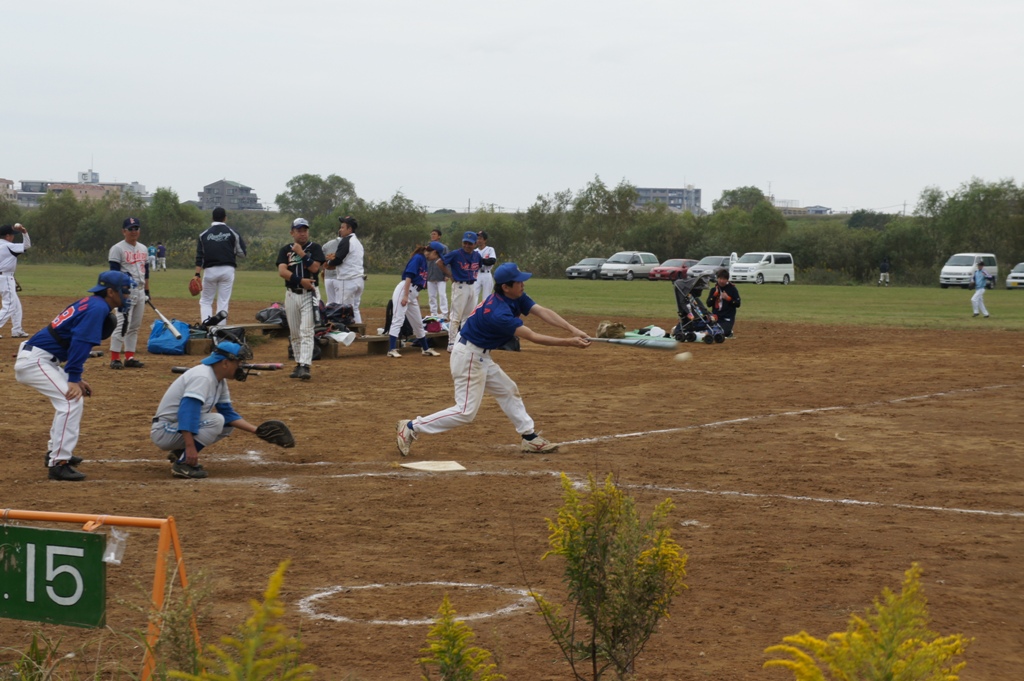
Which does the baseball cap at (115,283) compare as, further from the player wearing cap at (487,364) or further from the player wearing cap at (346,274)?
the player wearing cap at (346,274)

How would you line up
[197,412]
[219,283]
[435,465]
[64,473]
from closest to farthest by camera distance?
[64,473] → [197,412] → [435,465] → [219,283]

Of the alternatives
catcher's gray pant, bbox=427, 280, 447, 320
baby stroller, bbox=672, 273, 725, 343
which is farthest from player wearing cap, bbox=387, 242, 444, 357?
baby stroller, bbox=672, 273, 725, 343

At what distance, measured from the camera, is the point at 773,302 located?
3756cm

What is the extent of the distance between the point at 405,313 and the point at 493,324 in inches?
352

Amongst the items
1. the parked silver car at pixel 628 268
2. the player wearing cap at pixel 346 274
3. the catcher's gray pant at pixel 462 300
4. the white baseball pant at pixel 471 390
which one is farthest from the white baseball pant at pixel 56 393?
the parked silver car at pixel 628 268

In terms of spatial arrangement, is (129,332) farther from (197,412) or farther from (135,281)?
(197,412)

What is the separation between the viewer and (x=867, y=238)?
6769 cm

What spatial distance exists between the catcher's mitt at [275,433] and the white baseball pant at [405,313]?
809 centimetres

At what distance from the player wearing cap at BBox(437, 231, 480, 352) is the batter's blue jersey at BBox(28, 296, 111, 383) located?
30.3ft

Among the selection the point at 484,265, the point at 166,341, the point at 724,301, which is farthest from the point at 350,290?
the point at 724,301

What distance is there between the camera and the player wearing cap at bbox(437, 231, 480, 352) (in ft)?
58.3

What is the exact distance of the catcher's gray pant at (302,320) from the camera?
15.0m

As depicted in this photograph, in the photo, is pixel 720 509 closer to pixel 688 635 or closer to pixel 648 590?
pixel 688 635

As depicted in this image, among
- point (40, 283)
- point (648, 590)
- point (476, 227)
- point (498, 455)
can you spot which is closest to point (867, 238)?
point (476, 227)
